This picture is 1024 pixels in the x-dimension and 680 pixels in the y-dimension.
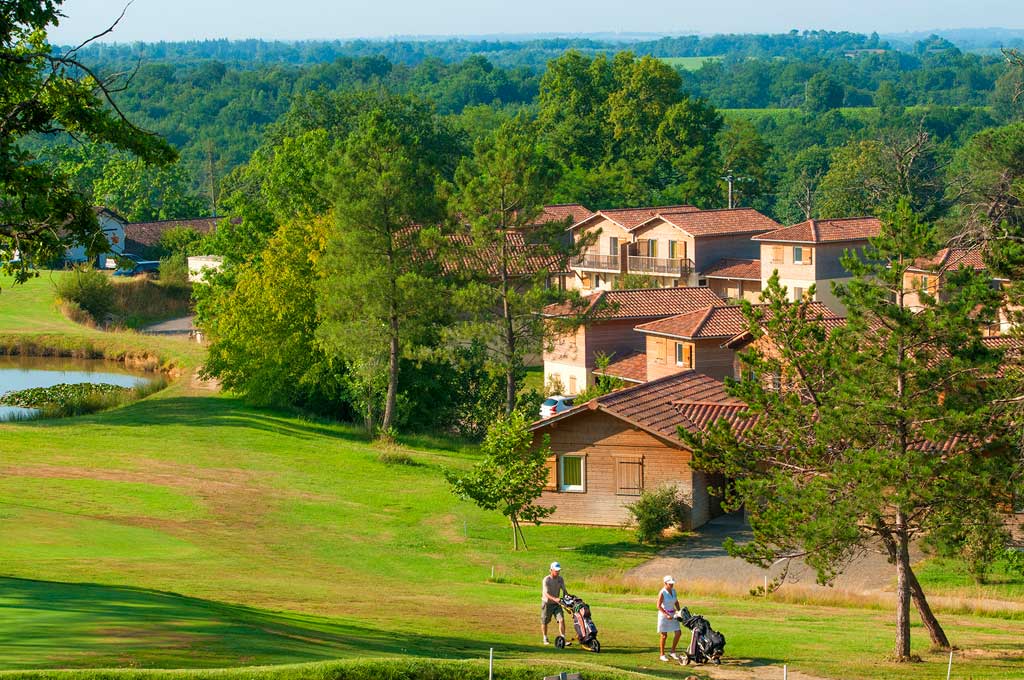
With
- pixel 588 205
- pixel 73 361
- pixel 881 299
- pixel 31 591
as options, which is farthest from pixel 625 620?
pixel 588 205

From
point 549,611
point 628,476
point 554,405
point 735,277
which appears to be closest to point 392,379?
point 554,405

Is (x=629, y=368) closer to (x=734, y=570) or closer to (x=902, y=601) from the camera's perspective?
(x=734, y=570)

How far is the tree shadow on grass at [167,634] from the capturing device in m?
18.5

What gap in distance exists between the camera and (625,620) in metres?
27.4

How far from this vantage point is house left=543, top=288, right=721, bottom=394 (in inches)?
2576

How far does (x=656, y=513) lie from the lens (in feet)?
131

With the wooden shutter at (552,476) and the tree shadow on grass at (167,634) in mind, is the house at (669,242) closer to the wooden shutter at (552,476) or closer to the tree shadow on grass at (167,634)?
the wooden shutter at (552,476)

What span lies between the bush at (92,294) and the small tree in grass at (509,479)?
51.4 m

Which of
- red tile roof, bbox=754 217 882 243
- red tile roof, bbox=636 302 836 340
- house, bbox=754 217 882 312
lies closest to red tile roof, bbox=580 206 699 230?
red tile roof, bbox=754 217 882 243

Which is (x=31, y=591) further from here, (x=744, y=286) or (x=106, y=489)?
(x=744, y=286)

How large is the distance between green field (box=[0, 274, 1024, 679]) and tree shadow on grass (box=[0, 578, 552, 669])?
62mm

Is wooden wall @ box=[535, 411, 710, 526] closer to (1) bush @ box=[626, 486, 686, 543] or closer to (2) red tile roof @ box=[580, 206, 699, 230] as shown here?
(1) bush @ box=[626, 486, 686, 543]

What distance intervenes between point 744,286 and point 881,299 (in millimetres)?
62115

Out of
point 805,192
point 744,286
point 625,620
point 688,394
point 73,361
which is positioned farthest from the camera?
point 805,192
